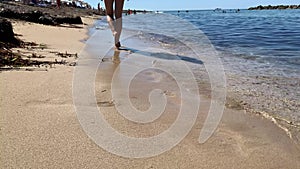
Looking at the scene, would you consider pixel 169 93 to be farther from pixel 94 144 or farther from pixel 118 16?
pixel 118 16

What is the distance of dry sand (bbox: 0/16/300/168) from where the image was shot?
4.81 ft

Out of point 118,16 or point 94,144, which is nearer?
point 94,144

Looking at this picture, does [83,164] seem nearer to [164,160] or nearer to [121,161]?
[121,161]

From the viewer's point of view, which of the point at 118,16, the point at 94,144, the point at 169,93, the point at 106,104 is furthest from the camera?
the point at 118,16

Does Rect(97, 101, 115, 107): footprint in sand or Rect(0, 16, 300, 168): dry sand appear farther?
Rect(97, 101, 115, 107): footprint in sand

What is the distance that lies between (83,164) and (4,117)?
2.47ft

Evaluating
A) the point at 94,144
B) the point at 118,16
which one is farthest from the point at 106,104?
the point at 118,16

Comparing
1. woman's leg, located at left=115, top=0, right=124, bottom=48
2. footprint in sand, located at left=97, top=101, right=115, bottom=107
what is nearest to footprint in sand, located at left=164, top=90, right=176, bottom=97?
footprint in sand, located at left=97, top=101, right=115, bottom=107

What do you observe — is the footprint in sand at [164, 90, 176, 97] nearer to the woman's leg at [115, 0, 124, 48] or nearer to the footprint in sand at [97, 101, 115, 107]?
the footprint in sand at [97, 101, 115, 107]

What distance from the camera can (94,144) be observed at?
1.62m

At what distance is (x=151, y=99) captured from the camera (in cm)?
247

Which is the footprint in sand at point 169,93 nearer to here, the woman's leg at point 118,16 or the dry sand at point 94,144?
the dry sand at point 94,144

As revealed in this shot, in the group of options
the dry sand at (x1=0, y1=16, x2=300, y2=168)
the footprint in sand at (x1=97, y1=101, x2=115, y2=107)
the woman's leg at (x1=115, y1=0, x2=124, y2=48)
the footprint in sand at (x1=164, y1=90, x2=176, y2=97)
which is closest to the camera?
the dry sand at (x1=0, y1=16, x2=300, y2=168)

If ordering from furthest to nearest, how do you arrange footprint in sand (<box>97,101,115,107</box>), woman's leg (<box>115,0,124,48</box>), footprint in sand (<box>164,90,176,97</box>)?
1. woman's leg (<box>115,0,124,48</box>)
2. footprint in sand (<box>164,90,176,97</box>)
3. footprint in sand (<box>97,101,115,107</box>)
